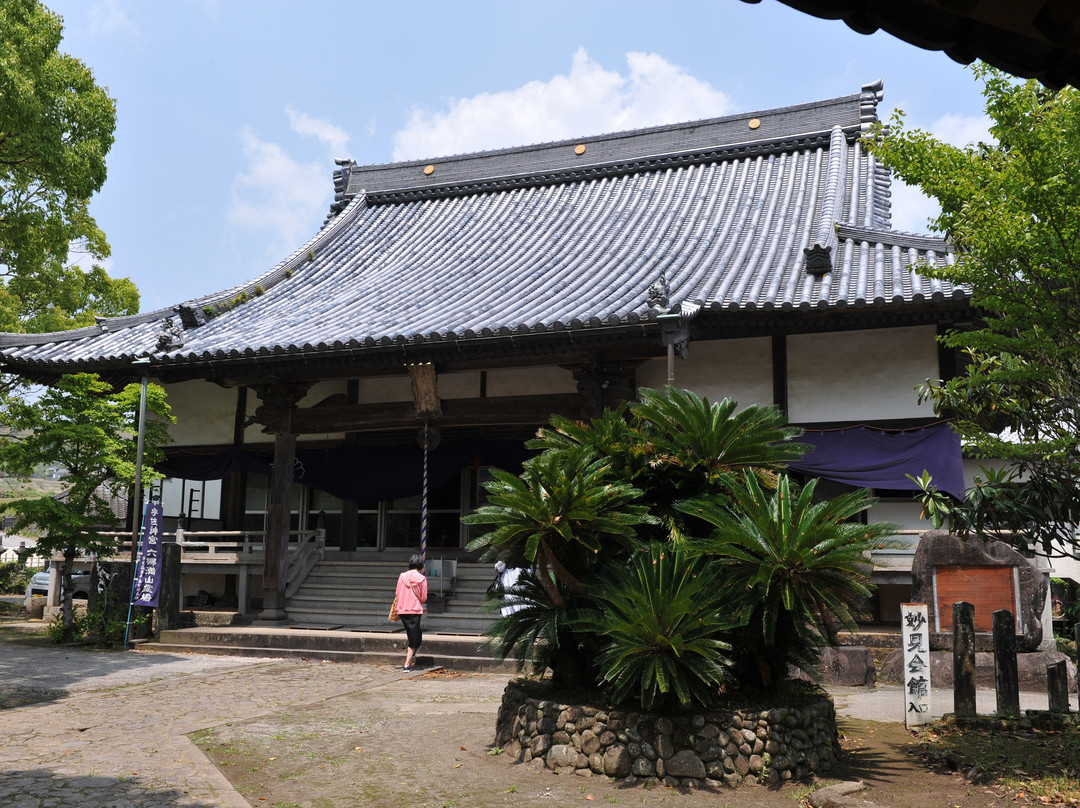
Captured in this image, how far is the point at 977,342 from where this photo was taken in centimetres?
702

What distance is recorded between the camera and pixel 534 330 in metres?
12.8

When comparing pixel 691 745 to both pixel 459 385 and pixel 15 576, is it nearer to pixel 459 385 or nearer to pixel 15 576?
pixel 459 385

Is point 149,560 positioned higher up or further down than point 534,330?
further down

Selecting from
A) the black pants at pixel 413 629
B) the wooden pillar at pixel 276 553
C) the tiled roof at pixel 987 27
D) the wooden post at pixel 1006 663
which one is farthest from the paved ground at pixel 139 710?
the tiled roof at pixel 987 27

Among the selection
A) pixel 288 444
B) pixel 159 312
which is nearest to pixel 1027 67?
pixel 288 444

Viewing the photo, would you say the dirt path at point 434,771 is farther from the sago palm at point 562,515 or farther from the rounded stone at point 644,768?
the sago palm at point 562,515

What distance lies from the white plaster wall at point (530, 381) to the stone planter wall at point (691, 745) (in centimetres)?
823

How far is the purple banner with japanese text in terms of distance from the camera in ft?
44.9

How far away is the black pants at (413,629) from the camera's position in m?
12.0

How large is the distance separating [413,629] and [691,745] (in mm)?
6140

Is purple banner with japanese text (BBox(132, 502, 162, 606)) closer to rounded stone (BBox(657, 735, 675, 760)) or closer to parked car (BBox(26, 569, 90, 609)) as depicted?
parked car (BBox(26, 569, 90, 609))

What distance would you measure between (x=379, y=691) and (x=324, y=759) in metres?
3.31

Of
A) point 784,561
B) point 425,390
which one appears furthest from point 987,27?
point 425,390

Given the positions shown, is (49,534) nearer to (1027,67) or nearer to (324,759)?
(324,759)
